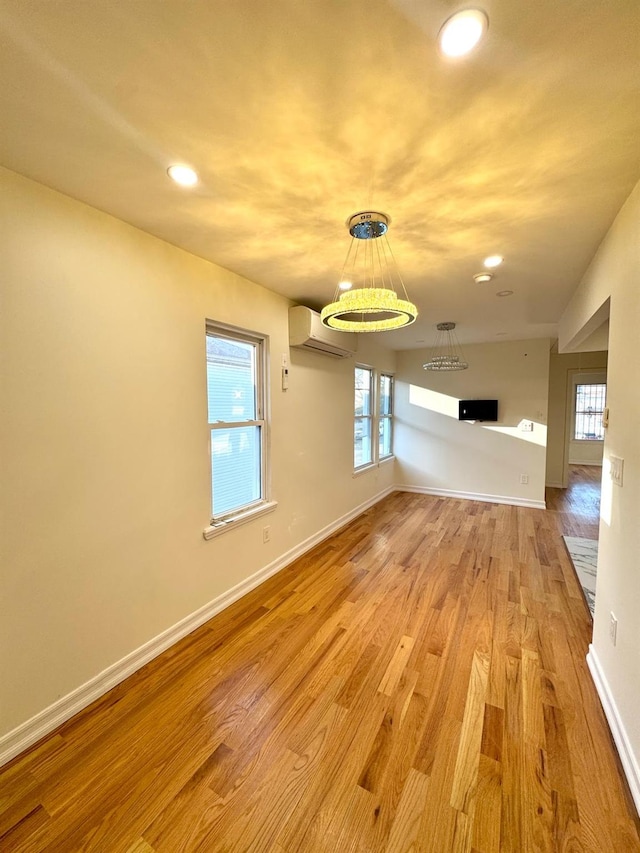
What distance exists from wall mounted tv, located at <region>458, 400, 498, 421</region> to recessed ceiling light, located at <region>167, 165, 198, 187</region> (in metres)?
4.91

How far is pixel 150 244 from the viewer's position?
1979 mm

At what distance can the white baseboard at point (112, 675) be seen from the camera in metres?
1.49

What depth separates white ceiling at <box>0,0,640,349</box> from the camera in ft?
2.90

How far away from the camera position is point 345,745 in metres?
1.49

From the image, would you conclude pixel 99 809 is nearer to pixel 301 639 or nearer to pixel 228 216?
pixel 301 639

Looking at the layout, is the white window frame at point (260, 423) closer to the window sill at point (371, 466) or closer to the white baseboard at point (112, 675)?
the white baseboard at point (112, 675)

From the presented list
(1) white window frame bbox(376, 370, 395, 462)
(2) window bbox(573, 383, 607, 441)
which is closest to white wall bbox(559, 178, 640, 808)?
(1) white window frame bbox(376, 370, 395, 462)

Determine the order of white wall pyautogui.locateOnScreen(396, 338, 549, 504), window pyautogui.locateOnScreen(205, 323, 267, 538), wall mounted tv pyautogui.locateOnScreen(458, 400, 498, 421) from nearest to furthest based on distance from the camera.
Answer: window pyautogui.locateOnScreen(205, 323, 267, 538) < white wall pyautogui.locateOnScreen(396, 338, 549, 504) < wall mounted tv pyautogui.locateOnScreen(458, 400, 498, 421)

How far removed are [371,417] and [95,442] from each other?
4.03 meters

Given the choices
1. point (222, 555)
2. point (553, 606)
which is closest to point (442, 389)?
point (553, 606)

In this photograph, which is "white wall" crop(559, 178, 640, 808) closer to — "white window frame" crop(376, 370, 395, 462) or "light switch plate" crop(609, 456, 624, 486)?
"light switch plate" crop(609, 456, 624, 486)

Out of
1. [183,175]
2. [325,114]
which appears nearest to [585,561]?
[325,114]

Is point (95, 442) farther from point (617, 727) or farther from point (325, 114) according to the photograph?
point (617, 727)

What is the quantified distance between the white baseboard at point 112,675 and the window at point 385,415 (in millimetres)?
3199
